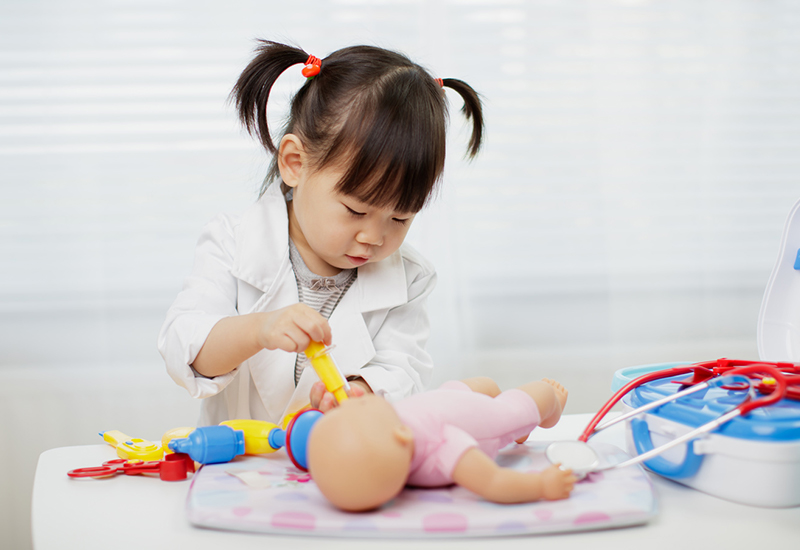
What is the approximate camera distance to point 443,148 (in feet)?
2.38

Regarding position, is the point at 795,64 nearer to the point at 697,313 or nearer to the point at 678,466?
the point at 697,313

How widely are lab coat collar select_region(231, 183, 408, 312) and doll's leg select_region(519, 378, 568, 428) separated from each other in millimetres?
289

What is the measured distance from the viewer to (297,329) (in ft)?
1.80

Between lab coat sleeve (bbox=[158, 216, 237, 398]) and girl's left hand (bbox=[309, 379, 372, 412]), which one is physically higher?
lab coat sleeve (bbox=[158, 216, 237, 398])

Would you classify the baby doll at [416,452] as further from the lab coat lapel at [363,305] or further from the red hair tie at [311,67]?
the red hair tie at [311,67]

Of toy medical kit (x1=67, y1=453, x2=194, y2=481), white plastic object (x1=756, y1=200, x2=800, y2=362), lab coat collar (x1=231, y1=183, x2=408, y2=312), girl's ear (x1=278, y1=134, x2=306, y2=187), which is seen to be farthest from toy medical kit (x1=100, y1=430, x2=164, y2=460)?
white plastic object (x1=756, y1=200, x2=800, y2=362)

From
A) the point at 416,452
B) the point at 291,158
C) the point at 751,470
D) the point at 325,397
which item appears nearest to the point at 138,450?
the point at 325,397

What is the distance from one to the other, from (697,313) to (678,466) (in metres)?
0.95

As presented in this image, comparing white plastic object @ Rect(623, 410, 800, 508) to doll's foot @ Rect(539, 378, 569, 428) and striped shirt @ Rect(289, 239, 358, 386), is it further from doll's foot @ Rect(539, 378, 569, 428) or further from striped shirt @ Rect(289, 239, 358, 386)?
striped shirt @ Rect(289, 239, 358, 386)

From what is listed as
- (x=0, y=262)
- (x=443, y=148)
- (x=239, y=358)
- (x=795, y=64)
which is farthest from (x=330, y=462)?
(x=795, y=64)

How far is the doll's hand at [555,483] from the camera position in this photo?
1.34 feet

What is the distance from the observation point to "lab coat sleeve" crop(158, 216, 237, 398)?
25.5 inches

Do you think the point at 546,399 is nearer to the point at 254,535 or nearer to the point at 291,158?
the point at 254,535

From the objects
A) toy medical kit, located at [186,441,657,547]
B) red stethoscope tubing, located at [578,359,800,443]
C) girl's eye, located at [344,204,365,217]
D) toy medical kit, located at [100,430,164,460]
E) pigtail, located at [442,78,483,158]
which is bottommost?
toy medical kit, located at [100,430,164,460]
